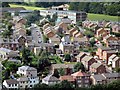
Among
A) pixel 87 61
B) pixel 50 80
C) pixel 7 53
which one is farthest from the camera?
pixel 7 53

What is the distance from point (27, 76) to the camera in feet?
13.2

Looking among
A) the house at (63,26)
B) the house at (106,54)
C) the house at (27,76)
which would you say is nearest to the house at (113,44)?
the house at (106,54)

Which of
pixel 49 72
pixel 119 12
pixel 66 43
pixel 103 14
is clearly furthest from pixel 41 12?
pixel 49 72

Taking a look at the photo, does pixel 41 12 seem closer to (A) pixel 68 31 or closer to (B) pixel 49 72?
(A) pixel 68 31

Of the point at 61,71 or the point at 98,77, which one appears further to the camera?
the point at 61,71

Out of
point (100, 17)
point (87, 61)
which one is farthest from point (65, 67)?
point (100, 17)

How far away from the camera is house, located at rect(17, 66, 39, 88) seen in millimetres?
3793

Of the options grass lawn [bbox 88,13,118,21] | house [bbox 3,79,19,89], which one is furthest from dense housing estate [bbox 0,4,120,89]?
grass lawn [bbox 88,13,118,21]

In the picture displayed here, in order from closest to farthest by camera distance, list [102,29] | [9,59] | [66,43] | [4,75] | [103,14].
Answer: [4,75]
[9,59]
[66,43]
[102,29]
[103,14]

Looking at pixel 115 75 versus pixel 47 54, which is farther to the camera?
pixel 47 54

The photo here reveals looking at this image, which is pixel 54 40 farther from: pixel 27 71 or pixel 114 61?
pixel 27 71

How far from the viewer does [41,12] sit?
860 centimetres

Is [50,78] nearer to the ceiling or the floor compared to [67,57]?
nearer to the ceiling

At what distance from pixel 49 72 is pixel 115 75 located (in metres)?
0.85
